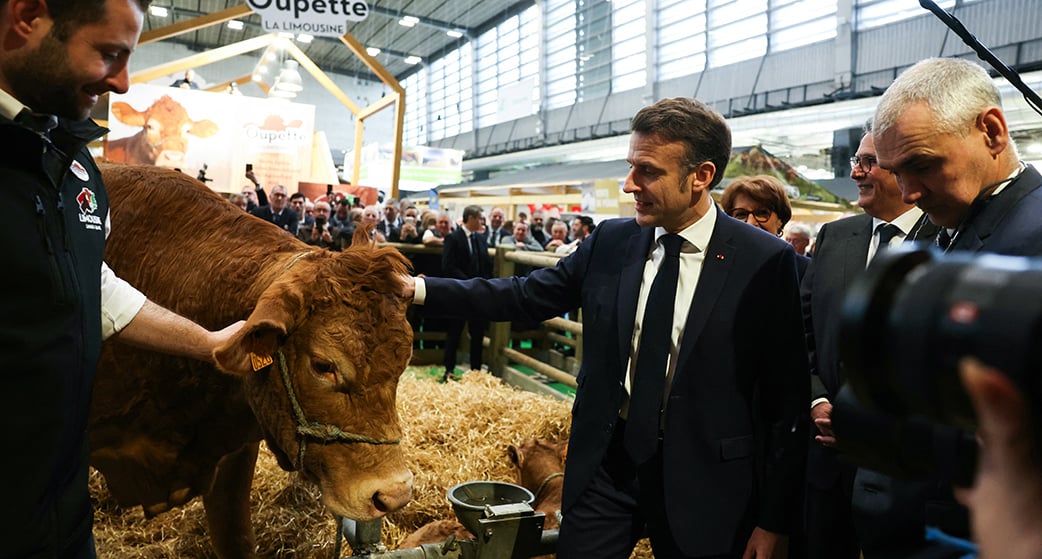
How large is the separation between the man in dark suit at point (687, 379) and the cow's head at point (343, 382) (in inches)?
24.1

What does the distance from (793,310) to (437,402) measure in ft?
12.2

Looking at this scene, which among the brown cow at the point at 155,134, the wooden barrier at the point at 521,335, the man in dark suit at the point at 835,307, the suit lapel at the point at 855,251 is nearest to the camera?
the man in dark suit at the point at 835,307

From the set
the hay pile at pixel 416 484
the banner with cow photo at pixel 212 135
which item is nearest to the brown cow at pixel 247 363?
the hay pile at pixel 416 484

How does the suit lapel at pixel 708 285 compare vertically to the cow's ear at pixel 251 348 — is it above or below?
above

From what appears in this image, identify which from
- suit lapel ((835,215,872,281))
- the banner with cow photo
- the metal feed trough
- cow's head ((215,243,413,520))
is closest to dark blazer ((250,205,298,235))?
the banner with cow photo

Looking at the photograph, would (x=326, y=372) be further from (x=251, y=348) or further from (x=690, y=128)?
(x=690, y=128)

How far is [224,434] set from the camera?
2637mm

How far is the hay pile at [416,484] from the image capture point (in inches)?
142

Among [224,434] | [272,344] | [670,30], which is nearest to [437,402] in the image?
[224,434]

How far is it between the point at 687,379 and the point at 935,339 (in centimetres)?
151

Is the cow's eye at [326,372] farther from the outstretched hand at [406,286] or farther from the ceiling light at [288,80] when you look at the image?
the ceiling light at [288,80]

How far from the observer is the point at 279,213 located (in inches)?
366

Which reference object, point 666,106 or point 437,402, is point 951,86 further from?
point 437,402

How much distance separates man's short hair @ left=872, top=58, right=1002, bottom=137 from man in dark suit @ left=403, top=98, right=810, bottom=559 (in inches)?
24.5
